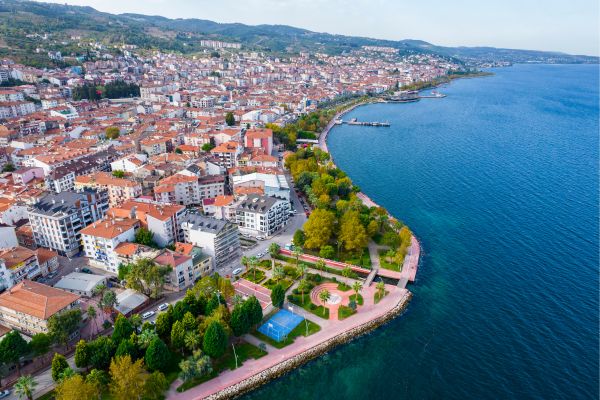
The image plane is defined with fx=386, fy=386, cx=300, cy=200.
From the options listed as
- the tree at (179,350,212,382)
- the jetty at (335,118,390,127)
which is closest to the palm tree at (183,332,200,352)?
the tree at (179,350,212,382)

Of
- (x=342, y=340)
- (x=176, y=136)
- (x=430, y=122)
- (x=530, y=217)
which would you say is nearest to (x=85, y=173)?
(x=176, y=136)

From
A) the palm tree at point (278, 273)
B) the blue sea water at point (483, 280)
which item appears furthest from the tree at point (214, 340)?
the palm tree at point (278, 273)

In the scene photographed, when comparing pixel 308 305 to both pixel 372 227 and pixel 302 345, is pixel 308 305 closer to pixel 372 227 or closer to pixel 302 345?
pixel 302 345

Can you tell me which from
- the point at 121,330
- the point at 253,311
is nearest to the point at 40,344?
the point at 121,330

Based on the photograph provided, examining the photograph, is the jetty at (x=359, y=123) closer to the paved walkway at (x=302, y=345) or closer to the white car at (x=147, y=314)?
the paved walkway at (x=302, y=345)

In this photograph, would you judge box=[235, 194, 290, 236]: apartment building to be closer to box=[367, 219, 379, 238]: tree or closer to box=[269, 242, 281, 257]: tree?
box=[269, 242, 281, 257]: tree

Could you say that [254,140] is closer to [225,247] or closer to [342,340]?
[225,247]
